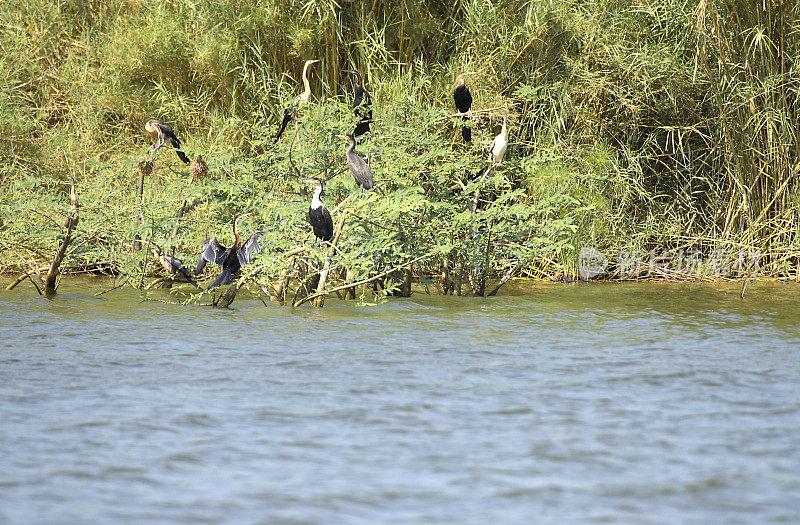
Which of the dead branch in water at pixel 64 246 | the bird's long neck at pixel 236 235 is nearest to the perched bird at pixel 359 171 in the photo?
the bird's long neck at pixel 236 235

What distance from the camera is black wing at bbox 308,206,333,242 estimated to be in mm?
6250

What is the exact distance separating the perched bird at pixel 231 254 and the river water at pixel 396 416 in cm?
29

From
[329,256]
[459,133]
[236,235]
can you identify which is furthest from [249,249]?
[459,133]

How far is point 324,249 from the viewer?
21.4 ft

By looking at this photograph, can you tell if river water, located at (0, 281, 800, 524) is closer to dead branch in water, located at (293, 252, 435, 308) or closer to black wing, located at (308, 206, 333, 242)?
dead branch in water, located at (293, 252, 435, 308)

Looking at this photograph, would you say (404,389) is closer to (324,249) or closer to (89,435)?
(89,435)

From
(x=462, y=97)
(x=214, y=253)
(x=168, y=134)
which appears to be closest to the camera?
(x=214, y=253)

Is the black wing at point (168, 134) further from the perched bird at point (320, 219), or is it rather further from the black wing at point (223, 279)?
the perched bird at point (320, 219)

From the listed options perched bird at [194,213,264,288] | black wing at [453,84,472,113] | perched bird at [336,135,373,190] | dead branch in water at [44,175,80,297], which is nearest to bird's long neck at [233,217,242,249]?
perched bird at [194,213,264,288]

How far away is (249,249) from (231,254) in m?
0.14

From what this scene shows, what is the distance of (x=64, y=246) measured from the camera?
705cm

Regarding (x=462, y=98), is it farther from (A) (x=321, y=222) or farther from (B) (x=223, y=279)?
(B) (x=223, y=279)

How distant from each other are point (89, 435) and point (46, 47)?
7850mm

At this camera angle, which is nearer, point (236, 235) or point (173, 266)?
point (236, 235)
